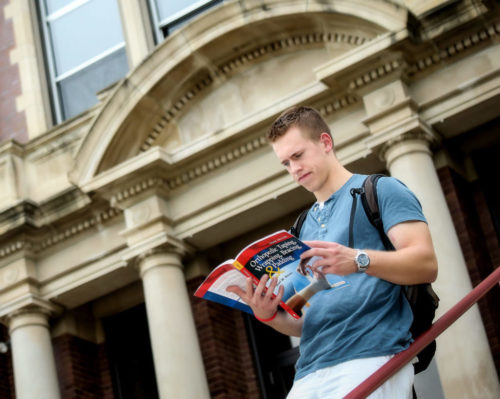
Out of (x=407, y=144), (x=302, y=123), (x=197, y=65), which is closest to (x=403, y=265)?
(x=302, y=123)

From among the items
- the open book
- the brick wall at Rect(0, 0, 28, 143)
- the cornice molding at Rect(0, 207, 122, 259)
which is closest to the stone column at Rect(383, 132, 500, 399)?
the cornice molding at Rect(0, 207, 122, 259)

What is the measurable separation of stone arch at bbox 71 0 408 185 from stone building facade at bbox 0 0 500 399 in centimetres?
2

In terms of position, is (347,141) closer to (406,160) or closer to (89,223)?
(406,160)

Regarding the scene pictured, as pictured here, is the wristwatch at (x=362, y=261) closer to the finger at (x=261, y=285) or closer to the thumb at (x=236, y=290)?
the finger at (x=261, y=285)

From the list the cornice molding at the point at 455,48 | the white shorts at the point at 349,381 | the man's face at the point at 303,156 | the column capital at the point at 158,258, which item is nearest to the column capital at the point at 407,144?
the cornice molding at the point at 455,48

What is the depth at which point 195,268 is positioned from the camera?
33.6ft

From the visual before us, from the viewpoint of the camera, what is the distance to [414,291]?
10.7ft

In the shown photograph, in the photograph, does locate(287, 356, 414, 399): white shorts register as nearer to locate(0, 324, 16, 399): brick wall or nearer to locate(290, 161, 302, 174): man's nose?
locate(290, 161, 302, 174): man's nose

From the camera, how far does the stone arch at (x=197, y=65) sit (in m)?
9.34

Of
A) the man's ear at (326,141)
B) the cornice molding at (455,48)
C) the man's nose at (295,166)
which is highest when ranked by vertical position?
the cornice molding at (455,48)

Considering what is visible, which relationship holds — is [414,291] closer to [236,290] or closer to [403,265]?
[403,265]

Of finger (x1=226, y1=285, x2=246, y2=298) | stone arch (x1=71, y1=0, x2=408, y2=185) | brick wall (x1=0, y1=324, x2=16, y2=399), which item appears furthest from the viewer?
brick wall (x1=0, y1=324, x2=16, y2=399)

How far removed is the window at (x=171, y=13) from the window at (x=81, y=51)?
576 millimetres

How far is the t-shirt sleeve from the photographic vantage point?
3264mm
